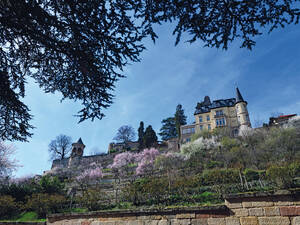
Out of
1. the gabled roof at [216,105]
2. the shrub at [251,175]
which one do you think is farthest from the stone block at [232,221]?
the gabled roof at [216,105]

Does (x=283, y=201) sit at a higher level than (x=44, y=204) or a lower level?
higher

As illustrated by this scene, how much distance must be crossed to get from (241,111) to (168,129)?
20379 millimetres

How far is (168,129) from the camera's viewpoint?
48875 mm

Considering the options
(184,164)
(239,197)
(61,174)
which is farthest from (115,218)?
(61,174)

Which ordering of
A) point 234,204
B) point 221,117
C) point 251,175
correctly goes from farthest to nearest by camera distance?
point 221,117, point 251,175, point 234,204

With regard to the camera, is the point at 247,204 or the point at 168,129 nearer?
the point at 247,204

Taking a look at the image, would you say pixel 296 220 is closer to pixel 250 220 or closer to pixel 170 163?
pixel 250 220

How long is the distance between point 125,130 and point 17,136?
45042 mm

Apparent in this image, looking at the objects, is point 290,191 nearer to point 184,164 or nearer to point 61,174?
point 184,164

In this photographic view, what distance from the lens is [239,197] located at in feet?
13.3

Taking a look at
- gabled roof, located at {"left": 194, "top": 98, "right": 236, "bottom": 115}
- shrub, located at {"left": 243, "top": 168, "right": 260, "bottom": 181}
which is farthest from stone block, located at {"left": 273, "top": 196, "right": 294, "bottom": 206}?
gabled roof, located at {"left": 194, "top": 98, "right": 236, "bottom": 115}

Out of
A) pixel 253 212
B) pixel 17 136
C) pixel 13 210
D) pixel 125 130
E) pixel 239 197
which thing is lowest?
pixel 13 210

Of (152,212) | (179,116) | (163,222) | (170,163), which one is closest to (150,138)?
(179,116)

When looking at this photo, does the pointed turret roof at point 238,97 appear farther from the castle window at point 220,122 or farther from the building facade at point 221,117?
the castle window at point 220,122
